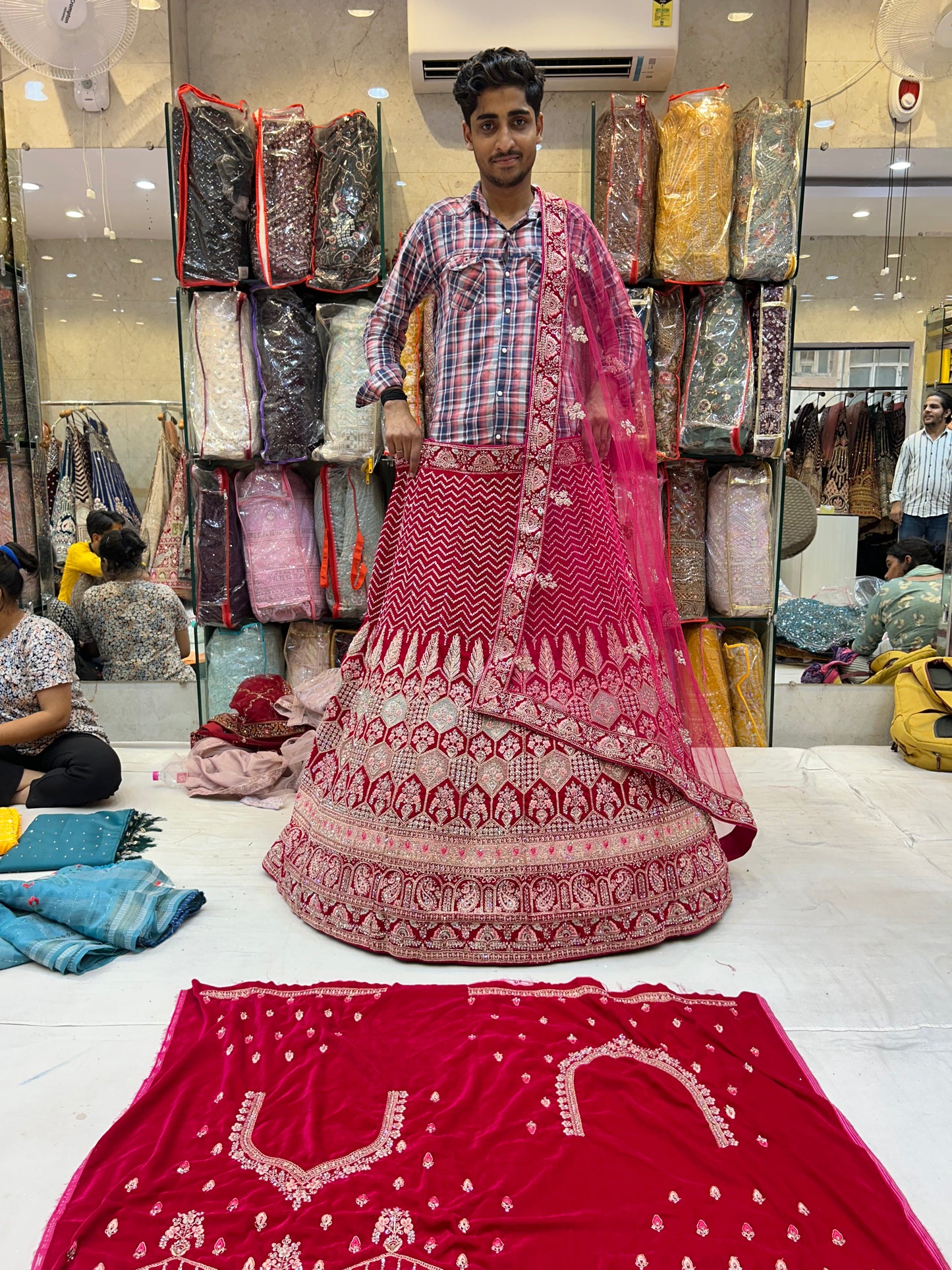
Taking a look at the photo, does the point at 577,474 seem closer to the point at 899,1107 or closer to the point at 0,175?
the point at 899,1107

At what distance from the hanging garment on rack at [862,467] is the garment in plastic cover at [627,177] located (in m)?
1.08

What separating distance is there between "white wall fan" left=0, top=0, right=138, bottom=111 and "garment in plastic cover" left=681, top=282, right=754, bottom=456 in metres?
2.18

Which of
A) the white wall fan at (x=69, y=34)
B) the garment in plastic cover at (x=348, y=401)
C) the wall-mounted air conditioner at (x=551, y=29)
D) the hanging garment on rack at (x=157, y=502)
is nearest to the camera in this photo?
the white wall fan at (x=69, y=34)

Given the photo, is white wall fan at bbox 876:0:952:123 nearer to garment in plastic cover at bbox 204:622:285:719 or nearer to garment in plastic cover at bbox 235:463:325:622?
garment in plastic cover at bbox 235:463:325:622

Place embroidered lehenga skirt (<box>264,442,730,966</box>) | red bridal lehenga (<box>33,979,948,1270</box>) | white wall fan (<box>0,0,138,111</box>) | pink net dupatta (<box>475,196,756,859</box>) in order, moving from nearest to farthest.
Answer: red bridal lehenga (<box>33,979,948,1270</box>) < embroidered lehenga skirt (<box>264,442,730,966</box>) < pink net dupatta (<box>475,196,756,859</box>) < white wall fan (<box>0,0,138,111</box>)

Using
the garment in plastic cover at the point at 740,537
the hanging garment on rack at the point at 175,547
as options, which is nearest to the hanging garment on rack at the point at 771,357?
the garment in plastic cover at the point at 740,537

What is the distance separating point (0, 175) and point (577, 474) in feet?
9.77

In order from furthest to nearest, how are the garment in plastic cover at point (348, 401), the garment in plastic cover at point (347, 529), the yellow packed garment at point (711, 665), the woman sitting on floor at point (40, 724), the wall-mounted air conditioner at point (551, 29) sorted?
the yellow packed garment at point (711, 665), the garment in plastic cover at point (347, 529), the garment in plastic cover at point (348, 401), the wall-mounted air conditioner at point (551, 29), the woman sitting on floor at point (40, 724)

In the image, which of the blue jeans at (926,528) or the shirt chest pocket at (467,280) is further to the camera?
the blue jeans at (926,528)

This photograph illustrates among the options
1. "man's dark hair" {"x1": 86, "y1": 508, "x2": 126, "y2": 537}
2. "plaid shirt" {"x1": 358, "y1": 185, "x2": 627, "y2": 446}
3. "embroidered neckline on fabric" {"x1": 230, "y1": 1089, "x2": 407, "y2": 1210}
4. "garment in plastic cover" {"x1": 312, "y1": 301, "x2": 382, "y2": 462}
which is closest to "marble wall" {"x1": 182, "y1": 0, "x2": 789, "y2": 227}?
"garment in plastic cover" {"x1": 312, "y1": 301, "x2": 382, "y2": 462}

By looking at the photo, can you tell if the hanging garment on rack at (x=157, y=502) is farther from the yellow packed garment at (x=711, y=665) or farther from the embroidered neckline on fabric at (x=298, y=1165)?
the embroidered neckline on fabric at (x=298, y=1165)

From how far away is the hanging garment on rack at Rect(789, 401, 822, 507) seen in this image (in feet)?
12.2

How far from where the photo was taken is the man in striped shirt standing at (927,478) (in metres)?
3.81

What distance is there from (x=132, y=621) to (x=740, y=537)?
2.46 metres
